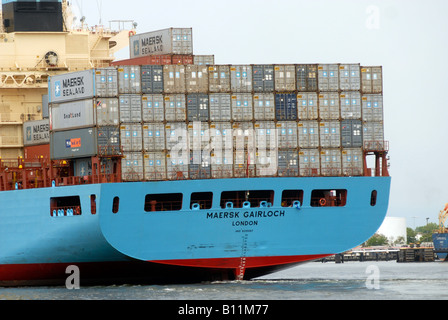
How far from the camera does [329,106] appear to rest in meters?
44.8

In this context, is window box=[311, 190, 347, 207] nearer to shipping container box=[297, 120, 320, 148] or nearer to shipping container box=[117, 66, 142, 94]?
shipping container box=[297, 120, 320, 148]

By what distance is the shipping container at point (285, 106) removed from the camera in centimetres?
4428

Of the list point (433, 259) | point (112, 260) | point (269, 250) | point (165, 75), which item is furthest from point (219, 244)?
Answer: point (433, 259)

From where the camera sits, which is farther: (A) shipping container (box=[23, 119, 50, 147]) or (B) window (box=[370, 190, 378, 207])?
(A) shipping container (box=[23, 119, 50, 147])

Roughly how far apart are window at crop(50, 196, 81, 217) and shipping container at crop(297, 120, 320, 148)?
11.5 meters

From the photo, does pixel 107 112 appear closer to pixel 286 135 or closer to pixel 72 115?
pixel 72 115

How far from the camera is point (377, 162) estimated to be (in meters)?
46.0

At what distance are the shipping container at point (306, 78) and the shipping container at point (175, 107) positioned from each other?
5.93m

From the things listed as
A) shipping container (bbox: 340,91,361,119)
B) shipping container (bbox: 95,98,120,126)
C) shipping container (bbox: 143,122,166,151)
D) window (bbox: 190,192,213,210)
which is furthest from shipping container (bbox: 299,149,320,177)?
shipping container (bbox: 95,98,120,126)

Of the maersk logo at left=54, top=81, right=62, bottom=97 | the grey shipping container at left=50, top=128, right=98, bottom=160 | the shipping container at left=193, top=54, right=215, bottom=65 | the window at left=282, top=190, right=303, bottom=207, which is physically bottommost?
the window at left=282, top=190, right=303, bottom=207

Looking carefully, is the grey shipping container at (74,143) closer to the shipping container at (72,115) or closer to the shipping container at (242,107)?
the shipping container at (72,115)

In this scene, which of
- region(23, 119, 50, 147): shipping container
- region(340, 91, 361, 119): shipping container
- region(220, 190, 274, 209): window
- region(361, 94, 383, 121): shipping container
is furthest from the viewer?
region(23, 119, 50, 147): shipping container

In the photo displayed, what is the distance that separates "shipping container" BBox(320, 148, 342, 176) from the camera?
44.3 m

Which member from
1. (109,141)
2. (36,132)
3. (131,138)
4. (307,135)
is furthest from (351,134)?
(36,132)
